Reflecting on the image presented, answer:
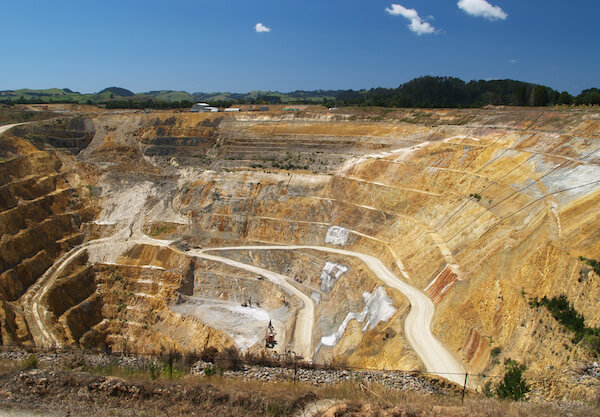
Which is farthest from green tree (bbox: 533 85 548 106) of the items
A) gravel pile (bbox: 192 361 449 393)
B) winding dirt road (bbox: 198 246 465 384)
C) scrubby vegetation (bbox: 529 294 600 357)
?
gravel pile (bbox: 192 361 449 393)

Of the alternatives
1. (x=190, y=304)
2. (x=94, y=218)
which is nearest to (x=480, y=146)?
(x=190, y=304)

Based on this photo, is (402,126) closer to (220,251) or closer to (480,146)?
(480,146)

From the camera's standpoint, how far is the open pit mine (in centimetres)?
2458

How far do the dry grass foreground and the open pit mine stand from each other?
484cm

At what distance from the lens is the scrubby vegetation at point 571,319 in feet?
59.3

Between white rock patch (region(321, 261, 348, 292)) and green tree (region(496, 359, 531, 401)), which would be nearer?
green tree (region(496, 359, 531, 401))

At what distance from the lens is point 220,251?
49000 mm

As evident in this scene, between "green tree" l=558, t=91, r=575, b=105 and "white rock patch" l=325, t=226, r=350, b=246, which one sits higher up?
"green tree" l=558, t=91, r=575, b=105

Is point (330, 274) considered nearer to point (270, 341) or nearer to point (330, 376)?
point (270, 341)

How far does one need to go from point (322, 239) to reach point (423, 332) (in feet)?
69.6

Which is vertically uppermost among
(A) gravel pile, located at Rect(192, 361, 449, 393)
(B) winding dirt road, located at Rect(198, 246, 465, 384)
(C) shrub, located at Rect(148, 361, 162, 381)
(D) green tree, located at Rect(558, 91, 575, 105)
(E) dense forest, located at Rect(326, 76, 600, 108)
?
(E) dense forest, located at Rect(326, 76, 600, 108)

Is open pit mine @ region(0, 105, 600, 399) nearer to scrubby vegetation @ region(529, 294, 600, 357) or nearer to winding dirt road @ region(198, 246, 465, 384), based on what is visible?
winding dirt road @ region(198, 246, 465, 384)

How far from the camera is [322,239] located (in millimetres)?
46656

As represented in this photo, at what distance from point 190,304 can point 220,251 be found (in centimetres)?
735
